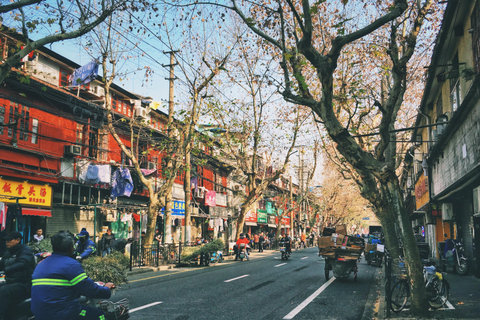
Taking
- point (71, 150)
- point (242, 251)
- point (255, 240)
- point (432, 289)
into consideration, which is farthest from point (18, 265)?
point (255, 240)

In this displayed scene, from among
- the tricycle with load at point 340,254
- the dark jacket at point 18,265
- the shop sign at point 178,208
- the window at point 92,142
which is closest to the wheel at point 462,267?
the tricycle with load at point 340,254

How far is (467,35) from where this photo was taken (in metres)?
12.5

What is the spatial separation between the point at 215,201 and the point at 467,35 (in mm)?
29107

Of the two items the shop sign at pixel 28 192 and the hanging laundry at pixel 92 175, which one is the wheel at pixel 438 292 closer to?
the shop sign at pixel 28 192

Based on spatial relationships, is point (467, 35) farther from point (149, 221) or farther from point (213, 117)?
point (213, 117)

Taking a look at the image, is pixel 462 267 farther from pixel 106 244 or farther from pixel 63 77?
pixel 63 77

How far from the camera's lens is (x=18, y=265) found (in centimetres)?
633

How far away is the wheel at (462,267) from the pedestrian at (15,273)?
1539 cm

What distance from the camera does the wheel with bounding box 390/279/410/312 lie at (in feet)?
30.0

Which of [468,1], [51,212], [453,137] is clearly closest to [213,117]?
[51,212]

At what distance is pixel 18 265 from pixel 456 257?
52.9 feet

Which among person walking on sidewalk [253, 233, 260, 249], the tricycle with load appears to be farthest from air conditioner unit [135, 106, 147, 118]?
person walking on sidewalk [253, 233, 260, 249]

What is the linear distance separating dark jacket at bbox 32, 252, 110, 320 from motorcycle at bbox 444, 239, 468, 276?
52.0 feet

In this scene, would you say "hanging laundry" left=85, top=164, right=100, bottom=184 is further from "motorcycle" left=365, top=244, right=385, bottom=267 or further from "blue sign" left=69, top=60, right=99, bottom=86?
"motorcycle" left=365, top=244, right=385, bottom=267
